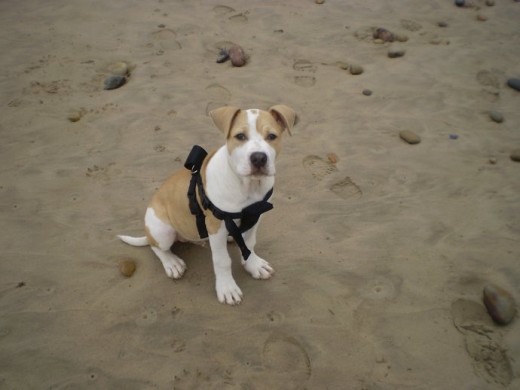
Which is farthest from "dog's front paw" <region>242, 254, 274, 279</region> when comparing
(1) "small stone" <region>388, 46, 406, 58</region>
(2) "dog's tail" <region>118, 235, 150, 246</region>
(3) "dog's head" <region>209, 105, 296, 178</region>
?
(1) "small stone" <region>388, 46, 406, 58</region>

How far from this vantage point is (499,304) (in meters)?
2.79

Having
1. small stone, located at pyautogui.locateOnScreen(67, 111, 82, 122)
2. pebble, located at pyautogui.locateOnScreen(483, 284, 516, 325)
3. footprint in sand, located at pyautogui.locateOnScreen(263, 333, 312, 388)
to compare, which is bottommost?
footprint in sand, located at pyautogui.locateOnScreen(263, 333, 312, 388)

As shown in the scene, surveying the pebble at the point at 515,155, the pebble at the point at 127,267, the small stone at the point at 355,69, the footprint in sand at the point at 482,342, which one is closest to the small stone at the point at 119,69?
the pebble at the point at 127,267

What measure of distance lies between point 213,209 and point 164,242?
811mm

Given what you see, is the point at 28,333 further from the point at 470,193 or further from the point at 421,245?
the point at 470,193

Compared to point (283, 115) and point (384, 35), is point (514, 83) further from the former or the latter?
point (283, 115)

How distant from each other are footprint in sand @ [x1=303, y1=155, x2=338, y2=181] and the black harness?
1.63m

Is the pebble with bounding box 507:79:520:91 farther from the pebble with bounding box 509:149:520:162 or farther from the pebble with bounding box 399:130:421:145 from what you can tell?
the pebble with bounding box 399:130:421:145

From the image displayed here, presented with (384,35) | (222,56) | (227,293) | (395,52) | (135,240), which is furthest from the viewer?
(384,35)

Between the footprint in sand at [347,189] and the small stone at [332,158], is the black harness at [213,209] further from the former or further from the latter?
the small stone at [332,158]

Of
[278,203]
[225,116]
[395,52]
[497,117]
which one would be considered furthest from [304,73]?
[225,116]

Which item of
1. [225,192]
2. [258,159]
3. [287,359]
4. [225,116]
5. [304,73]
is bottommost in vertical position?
[287,359]

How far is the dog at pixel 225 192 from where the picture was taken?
2.35 metres

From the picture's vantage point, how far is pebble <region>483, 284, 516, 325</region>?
2.75 metres
